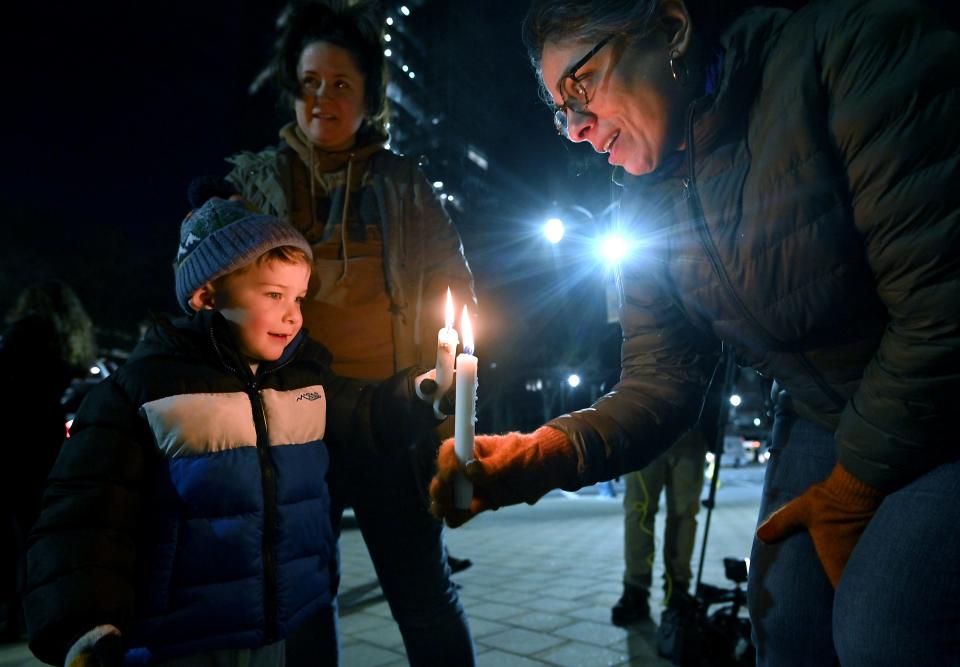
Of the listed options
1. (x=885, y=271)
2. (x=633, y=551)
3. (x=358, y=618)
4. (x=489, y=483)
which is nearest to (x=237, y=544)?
(x=489, y=483)

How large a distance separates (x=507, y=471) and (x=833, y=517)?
→ 72 cm

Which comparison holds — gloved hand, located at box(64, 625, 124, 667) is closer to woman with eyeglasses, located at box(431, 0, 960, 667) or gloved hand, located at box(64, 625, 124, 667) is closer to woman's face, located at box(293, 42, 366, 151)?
woman with eyeglasses, located at box(431, 0, 960, 667)

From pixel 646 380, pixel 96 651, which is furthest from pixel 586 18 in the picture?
pixel 96 651

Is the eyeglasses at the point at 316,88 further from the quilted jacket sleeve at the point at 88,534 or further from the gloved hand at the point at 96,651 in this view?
the gloved hand at the point at 96,651

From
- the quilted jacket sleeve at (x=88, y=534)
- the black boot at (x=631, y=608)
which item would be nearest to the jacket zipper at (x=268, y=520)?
the quilted jacket sleeve at (x=88, y=534)

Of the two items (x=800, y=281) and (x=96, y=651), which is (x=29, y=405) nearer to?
(x=96, y=651)

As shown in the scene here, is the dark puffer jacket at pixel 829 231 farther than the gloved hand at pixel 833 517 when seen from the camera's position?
No

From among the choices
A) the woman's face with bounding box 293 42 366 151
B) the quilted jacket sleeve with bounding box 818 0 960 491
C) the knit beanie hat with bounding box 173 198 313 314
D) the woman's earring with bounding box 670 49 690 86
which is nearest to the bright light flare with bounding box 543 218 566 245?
the woman's face with bounding box 293 42 366 151

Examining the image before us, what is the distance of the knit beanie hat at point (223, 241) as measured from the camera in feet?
6.92

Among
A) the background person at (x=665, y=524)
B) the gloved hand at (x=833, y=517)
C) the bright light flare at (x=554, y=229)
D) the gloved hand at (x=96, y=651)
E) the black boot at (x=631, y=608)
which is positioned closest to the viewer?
the gloved hand at (x=833, y=517)

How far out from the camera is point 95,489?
166 centimetres

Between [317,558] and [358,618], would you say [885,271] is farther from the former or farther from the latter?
[358,618]

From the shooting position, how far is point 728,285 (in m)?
1.48

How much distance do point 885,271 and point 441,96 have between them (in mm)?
43107
